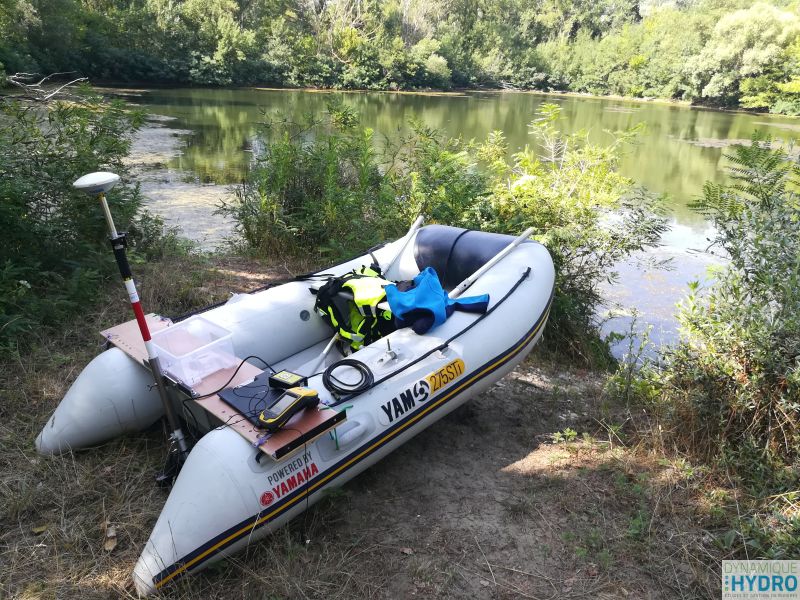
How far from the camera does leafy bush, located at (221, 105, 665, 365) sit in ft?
13.2

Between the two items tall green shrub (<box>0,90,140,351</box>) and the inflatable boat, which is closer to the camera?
the inflatable boat

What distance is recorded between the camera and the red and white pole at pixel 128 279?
167cm

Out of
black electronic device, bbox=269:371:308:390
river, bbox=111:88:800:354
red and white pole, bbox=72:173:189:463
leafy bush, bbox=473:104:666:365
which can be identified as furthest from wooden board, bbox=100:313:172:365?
leafy bush, bbox=473:104:666:365

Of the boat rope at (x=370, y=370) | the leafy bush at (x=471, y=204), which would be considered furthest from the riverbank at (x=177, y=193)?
the boat rope at (x=370, y=370)

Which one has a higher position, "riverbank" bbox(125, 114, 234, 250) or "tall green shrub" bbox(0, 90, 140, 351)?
"tall green shrub" bbox(0, 90, 140, 351)

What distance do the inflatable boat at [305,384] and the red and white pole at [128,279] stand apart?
86mm

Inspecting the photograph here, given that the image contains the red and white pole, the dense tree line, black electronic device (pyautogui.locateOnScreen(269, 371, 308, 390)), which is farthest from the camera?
the dense tree line

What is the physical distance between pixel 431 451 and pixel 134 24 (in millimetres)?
25290

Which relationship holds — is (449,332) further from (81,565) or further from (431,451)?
(81,565)

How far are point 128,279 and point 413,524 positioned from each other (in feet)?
4.56

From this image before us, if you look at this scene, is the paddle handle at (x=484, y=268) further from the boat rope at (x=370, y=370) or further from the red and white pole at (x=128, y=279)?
the red and white pole at (x=128, y=279)

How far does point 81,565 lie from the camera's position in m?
1.76

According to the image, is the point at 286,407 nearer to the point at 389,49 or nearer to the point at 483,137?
the point at 483,137

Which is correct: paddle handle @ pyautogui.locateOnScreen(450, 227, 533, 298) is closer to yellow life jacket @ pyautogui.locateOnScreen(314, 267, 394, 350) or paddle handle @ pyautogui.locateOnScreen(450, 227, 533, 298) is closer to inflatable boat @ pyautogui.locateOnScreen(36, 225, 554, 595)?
inflatable boat @ pyautogui.locateOnScreen(36, 225, 554, 595)
